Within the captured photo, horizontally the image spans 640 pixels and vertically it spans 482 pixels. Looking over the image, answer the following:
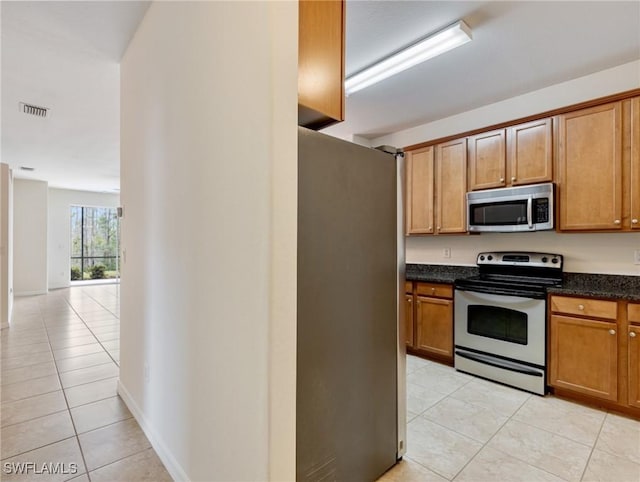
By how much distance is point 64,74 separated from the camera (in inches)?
108

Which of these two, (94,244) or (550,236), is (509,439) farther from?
(94,244)

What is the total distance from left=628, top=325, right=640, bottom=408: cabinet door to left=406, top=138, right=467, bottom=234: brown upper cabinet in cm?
160

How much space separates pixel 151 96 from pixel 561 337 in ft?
11.4

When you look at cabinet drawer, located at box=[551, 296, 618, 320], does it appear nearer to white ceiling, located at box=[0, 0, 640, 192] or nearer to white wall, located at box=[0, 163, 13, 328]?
white ceiling, located at box=[0, 0, 640, 192]

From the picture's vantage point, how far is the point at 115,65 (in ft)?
8.72

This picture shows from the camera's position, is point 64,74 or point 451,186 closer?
point 64,74

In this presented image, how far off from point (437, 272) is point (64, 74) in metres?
4.24

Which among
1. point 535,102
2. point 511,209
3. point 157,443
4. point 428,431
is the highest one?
point 535,102

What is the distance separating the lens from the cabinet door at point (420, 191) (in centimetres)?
384

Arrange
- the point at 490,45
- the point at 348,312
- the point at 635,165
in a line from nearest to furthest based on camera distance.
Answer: the point at 348,312, the point at 490,45, the point at 635,165

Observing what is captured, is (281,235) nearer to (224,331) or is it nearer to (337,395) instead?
(224,331)

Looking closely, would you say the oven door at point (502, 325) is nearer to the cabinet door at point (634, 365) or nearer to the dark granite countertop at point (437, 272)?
the dark granite countertop at point (437, 272)

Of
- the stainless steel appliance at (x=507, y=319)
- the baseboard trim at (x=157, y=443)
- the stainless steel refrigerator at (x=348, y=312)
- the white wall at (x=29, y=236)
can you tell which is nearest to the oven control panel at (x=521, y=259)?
the stainless steel appliance at (x=507, y=319)

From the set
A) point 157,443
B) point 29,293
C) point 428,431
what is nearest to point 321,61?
point 157,443
